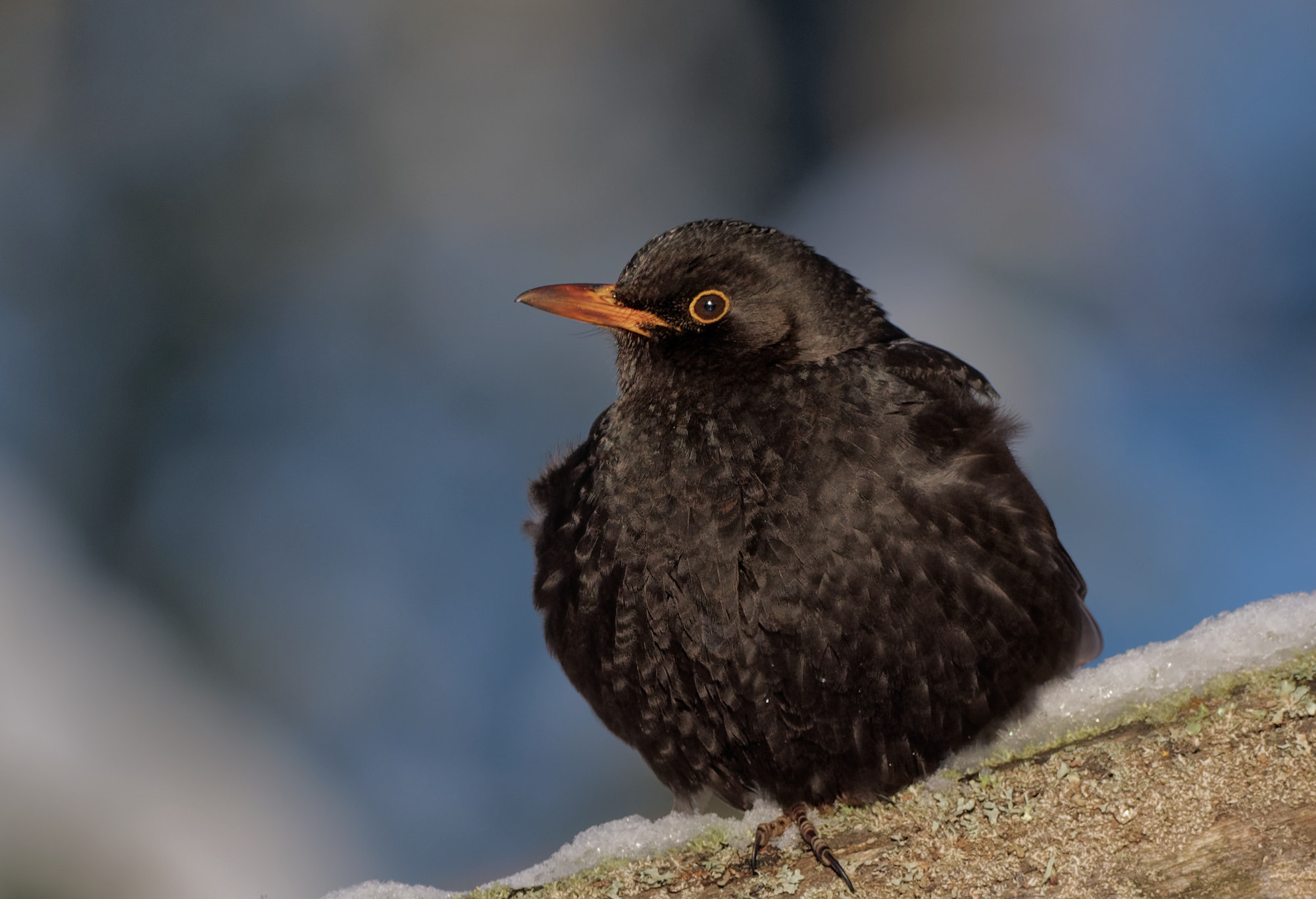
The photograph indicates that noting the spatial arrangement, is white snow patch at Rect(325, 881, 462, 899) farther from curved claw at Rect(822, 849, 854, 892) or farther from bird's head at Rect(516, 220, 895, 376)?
bird's head at Rect(516, 220, 895, 376)

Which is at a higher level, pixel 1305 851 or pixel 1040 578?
pixel 1040 578

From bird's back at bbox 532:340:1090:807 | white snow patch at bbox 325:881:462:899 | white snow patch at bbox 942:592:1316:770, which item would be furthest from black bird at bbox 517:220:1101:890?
white snow patch at bbox 325:881:462:899

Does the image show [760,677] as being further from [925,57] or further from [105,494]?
[925,57]

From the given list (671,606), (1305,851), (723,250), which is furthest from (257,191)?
(1305,851)

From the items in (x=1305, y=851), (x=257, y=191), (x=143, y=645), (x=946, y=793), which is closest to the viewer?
(x=1305, y=851)

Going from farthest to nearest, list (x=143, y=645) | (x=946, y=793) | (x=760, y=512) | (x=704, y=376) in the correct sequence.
A: (x=143, y=645) → (x=704, y=376) → (x=760, y=512) → (x=946, y=793)

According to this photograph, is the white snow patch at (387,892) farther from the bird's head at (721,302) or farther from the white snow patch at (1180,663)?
the bird's head at (721,302)
